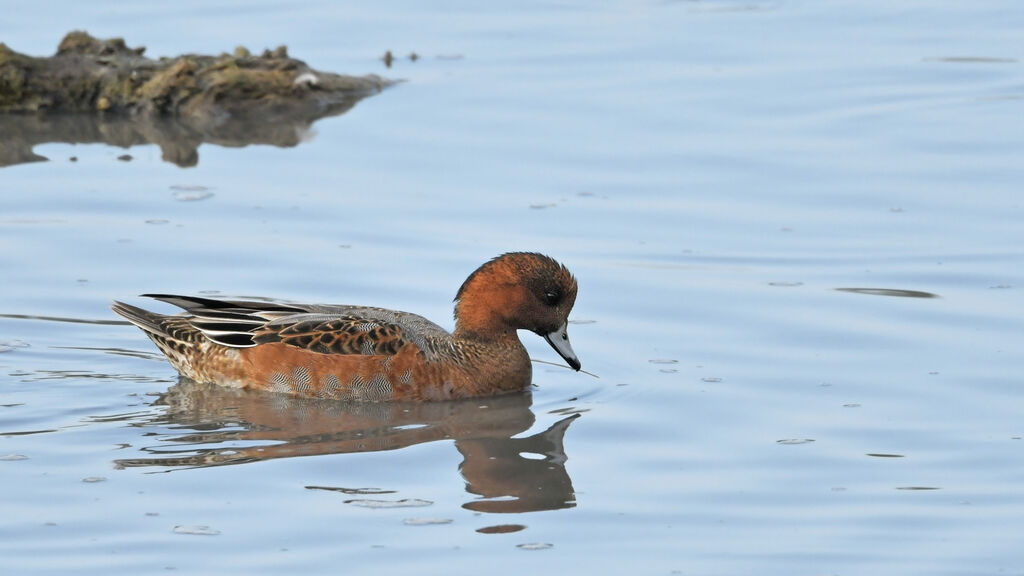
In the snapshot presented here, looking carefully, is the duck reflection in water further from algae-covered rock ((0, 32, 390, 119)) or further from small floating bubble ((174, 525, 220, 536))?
algae-covered rock ((0, 32, 390, 119))

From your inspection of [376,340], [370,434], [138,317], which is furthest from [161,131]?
[370,434]

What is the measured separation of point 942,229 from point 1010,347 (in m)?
1.82

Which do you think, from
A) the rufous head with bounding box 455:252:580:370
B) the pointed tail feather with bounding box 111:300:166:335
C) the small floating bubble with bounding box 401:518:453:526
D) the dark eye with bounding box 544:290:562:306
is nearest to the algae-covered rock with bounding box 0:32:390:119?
the pointed tail feather with bounding box 111:300:166:335

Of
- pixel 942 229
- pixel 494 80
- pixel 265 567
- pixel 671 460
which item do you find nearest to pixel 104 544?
pixel 265 567

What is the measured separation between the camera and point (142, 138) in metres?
12.8

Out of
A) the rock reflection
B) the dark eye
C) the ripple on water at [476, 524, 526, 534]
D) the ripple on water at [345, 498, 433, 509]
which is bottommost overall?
the ripple on water at [476, 524, 526, 534]

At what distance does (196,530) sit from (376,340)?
2.39 metres

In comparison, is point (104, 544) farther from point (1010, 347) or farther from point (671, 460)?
point (1010, 347)

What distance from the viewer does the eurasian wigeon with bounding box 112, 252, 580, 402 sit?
8.51 meters

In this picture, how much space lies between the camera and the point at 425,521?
6.46 m

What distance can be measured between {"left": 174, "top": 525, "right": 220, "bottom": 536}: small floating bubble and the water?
11 mm

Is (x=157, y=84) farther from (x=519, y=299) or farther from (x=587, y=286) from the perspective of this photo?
(x=519, y=299)

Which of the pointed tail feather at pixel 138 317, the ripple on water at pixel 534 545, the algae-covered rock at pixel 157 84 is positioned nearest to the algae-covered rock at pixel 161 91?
the algae-covered rock at pixel 157 84

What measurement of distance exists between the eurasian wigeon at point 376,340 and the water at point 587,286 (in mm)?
173
